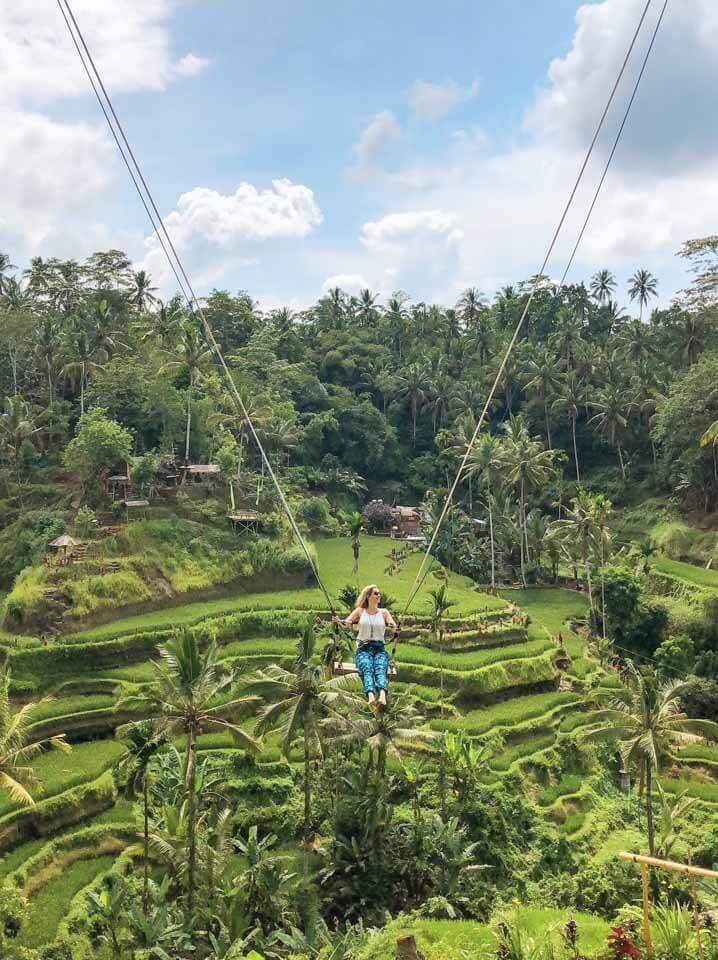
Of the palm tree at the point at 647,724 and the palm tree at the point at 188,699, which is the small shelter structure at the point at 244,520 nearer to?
the palm tree at the point at 188,699

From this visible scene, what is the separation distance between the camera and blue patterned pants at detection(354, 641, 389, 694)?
938 cm

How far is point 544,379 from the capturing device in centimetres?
4669

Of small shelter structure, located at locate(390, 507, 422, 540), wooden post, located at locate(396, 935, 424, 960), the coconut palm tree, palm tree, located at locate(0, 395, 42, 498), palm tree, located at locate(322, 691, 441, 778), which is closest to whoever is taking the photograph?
wooden post, located at locate(396, 935, 424, 960)

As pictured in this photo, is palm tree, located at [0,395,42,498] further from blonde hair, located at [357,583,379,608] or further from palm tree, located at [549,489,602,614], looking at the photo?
blonde hair, located at [357,583,379,608]

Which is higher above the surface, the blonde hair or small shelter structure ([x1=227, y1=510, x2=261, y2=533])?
the blonde hair

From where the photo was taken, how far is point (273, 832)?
17016 mm

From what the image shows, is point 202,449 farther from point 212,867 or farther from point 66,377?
point 212,867

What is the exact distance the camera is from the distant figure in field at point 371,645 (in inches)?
364

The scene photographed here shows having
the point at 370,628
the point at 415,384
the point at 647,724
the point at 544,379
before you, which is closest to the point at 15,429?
the point at 415,384

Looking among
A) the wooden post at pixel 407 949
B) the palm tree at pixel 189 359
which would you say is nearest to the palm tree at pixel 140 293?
the palm tree at pixel 189 359

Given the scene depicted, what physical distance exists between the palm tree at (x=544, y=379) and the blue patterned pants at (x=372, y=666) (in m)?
39.8

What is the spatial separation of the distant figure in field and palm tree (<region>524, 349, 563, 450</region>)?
39772 mm

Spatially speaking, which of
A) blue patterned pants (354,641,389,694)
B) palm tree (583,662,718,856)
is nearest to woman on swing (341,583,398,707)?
blue patterned pants (354,641,389,694)

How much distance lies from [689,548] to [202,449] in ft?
84.6
